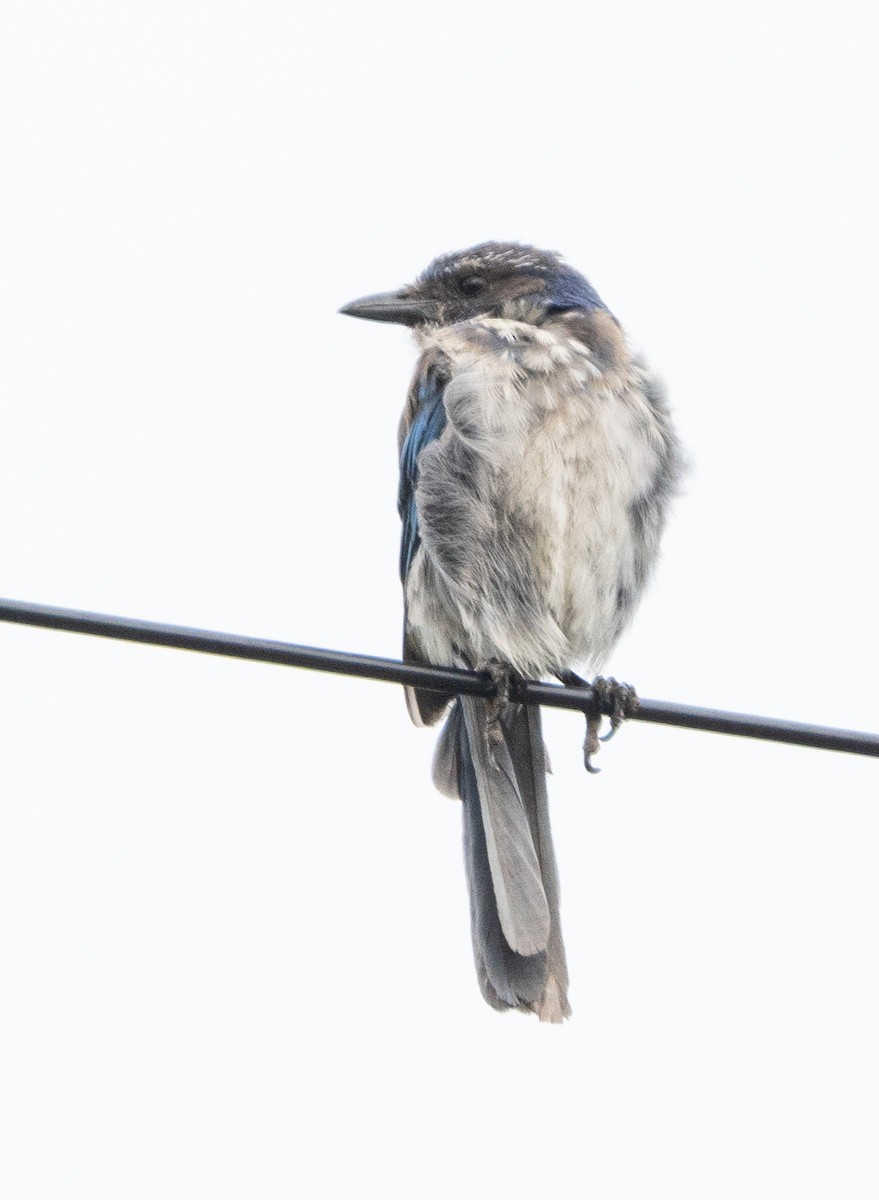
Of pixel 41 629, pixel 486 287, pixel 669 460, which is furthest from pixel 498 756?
pixel 41 629

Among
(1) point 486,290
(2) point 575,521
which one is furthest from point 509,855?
(1) point 486,290

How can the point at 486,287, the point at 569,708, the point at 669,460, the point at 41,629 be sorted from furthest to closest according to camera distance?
1. the point at 486,287
2. the point at 669,460
3. the point at 569,708
4. the point at 41,629

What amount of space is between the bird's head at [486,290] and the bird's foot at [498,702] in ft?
5.42

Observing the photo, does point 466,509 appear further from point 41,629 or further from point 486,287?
point 41,629

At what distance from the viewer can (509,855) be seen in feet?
19.1

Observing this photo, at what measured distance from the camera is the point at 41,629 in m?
3.56

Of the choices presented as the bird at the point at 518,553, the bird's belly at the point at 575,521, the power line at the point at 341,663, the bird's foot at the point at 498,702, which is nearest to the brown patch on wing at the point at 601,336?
the bird at the point at 518,553

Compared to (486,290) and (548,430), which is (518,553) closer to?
(548,430)

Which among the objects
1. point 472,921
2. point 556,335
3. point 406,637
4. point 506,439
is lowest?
point 472,921

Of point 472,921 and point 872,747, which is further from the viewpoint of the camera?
point 472,921

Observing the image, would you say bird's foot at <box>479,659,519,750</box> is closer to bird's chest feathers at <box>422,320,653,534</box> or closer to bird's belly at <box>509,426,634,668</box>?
bird's belly at <box>509,426,634,668</box>

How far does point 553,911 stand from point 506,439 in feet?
5.36

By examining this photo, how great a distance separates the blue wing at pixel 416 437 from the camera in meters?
6.03

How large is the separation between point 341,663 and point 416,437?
93.6 inches
